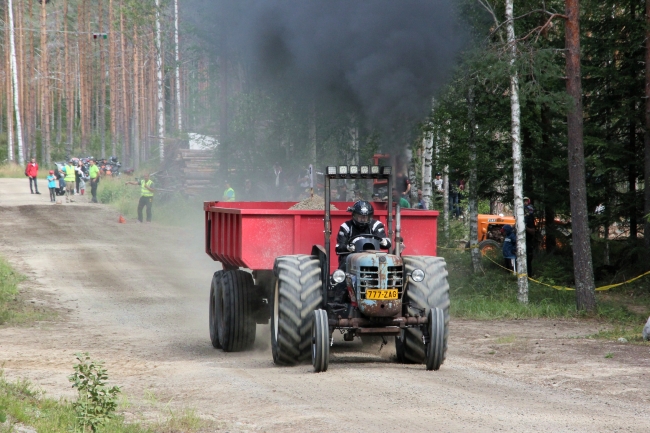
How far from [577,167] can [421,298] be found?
7.94 meters

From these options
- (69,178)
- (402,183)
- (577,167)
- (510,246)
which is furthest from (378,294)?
(69,178)

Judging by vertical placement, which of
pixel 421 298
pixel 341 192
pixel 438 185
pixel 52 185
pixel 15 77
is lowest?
pixel 421 298

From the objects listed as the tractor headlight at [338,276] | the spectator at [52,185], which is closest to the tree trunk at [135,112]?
the spectator at [52,185]

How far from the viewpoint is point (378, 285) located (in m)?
9.26

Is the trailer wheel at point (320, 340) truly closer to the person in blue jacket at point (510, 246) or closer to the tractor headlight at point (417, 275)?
the tractor headlight at point (417, 275)

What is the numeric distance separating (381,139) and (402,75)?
3.39 ft

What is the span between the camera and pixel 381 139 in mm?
13766

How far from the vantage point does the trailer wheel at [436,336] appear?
9320 mm

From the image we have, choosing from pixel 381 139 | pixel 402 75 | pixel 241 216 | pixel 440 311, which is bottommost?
pixel 440 311

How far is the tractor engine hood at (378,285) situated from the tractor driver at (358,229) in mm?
597

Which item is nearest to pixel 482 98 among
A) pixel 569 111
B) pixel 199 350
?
pixel 569 111

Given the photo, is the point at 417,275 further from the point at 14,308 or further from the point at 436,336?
the point at 14,308

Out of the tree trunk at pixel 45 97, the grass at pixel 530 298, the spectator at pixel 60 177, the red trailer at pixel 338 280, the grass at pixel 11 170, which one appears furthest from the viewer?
the tree trunk at pixel 45 97

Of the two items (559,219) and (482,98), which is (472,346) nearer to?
(482,98)
